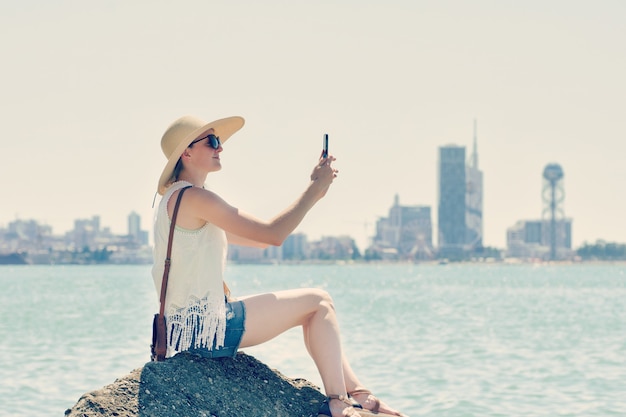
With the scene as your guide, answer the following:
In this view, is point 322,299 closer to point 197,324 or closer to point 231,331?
point 231,331

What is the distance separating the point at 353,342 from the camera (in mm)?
24188

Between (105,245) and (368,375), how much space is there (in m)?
184

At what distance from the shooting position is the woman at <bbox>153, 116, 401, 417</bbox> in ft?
17.9

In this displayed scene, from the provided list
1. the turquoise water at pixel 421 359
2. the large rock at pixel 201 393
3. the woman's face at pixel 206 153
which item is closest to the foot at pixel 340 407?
the large rock at pixel 201 393

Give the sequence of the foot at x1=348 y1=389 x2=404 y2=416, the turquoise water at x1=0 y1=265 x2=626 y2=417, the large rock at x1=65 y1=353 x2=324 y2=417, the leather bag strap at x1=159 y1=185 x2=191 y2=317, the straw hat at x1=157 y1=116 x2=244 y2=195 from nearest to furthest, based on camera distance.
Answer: the large rock at x1=65 y1=353 x2=324 y2=417 → the leather bag strap at x1=159 y1=185 x2=191 y2=317 → the straw hat at x1=157 y1=116 x2=244 y2=195 → the foot at x1=348 y1=389 x2=404 y2=416 → the turquoise water at x1=0 y1=265 x2=626 y2=417

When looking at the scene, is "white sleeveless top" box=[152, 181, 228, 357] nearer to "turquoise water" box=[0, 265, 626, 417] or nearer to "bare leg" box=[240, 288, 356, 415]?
"bare leg" box=[240, 288, 356, 415]

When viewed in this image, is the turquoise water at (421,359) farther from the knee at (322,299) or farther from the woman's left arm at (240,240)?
the knee at (322,299)

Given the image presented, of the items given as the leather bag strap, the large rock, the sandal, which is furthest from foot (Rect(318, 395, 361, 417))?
the leather bag strap

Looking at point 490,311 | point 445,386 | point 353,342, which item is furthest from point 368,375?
point 490,311

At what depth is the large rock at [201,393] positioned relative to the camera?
212 inches

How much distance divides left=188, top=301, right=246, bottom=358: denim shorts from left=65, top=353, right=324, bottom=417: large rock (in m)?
0.06

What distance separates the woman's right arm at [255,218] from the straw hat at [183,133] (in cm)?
27

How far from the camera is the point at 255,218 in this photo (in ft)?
17.9

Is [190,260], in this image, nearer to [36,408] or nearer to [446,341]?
[36,408]
